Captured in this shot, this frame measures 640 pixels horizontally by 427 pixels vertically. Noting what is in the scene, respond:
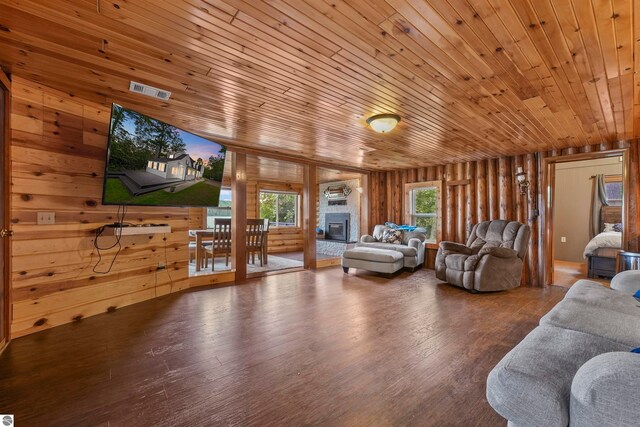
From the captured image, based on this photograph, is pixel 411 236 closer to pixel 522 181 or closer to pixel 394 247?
pixel 394 247

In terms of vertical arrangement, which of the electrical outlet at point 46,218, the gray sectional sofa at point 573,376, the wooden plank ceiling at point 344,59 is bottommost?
the gray sectional sofa at point 573,376

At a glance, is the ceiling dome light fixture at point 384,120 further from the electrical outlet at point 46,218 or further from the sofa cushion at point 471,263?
the electrical outlet at point 46,218

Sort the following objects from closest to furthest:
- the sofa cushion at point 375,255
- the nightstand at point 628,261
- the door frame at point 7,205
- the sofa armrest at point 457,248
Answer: the door frame at point 7,205 → the nightstand at point 628,261 → the sofa armrest at point 457,248 → the sofa cushion at point 375,255

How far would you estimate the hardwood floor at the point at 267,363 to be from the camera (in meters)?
1.59

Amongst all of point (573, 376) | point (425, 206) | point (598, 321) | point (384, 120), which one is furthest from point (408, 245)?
point (573, 376)

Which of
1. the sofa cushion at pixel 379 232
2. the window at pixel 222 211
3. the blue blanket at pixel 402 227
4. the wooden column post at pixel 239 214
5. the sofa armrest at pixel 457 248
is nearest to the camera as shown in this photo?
the sofa armrest at pixel 457 248

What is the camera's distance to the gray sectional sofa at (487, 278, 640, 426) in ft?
3.02

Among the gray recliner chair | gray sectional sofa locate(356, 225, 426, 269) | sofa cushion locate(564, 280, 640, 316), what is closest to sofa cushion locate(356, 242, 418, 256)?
gray sectional sofa locate(356, 225, 426, 269)

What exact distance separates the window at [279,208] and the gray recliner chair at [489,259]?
5274 mm

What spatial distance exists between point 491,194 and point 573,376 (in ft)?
15.7

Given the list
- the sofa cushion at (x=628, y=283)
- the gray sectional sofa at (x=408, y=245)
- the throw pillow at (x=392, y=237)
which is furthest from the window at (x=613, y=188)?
the sofa cushion at (x=628, y=283)

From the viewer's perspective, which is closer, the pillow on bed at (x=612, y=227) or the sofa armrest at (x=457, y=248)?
the sofa armrest at (x=457, y=248)

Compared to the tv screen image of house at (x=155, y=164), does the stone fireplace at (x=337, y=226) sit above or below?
below

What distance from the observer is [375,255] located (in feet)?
16.8
